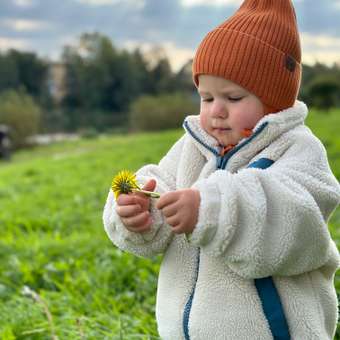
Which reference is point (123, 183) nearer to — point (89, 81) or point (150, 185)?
point (150, 185)

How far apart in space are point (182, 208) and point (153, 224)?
1.06 feet

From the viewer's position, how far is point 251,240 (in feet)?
6.03

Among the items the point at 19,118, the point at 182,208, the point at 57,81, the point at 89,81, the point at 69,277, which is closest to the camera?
the point at 182,208

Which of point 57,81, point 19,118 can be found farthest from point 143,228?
point 57,81

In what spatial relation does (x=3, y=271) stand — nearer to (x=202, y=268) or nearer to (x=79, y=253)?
(x=79, y=253)

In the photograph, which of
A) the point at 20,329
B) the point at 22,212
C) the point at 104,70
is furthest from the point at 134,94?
the point at 20,329

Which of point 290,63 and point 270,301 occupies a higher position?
point 290,63

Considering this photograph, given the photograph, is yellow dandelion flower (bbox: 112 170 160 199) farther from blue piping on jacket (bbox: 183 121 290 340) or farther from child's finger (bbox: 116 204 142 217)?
blue piping on jacket (bbox: 183 121 290 340)

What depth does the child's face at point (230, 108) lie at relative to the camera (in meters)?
2.02

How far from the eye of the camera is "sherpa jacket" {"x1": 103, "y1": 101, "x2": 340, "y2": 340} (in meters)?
1.84

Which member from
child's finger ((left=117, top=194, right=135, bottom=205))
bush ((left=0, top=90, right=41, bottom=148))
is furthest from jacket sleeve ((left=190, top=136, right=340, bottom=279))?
bush ((left=0, top=90, right=41, bottom=148))

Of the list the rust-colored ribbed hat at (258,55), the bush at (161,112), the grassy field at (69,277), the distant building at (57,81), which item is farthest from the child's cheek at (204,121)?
the distant building at (57,81)

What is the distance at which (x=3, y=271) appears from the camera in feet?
15.9

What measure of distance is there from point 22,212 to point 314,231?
600 cm
